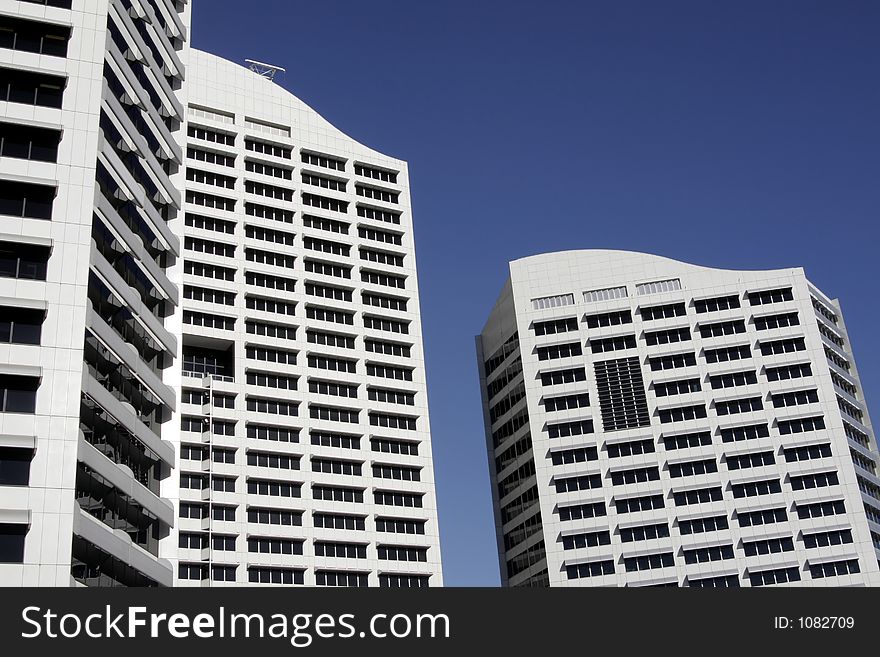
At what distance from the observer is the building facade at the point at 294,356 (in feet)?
326

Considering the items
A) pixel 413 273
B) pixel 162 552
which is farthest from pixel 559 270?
pixel 162 552

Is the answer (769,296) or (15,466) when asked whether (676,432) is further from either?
(15,466)

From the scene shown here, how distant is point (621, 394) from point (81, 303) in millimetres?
80759

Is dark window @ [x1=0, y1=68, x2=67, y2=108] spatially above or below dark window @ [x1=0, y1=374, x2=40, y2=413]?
above

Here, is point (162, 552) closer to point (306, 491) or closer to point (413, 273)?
point (306, 491)

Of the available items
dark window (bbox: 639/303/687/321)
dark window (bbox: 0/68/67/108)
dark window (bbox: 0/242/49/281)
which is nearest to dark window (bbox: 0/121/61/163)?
dark window (bbox: 0/68/67/108)

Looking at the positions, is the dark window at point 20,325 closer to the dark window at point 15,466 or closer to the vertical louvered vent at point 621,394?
the dark window at point 15,466

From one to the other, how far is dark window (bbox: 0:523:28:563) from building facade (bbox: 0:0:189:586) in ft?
0.20

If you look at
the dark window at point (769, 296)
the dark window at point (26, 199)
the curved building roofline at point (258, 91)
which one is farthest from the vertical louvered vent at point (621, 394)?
the dark window at point (26, 199)

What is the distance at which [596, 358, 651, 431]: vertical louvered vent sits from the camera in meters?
124

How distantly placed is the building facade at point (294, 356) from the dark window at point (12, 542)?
141 ft

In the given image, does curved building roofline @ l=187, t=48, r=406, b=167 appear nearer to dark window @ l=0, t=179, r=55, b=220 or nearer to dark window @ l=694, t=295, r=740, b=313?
dark window @ l=694, t=295, r=740, b=313

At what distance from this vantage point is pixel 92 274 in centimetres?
5738

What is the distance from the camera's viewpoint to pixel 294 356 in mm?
110062
